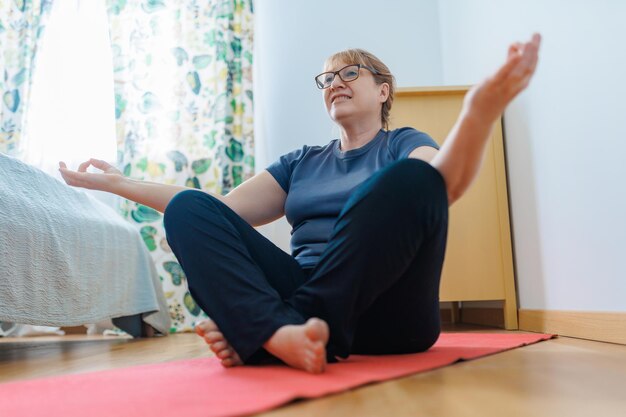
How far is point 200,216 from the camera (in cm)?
103

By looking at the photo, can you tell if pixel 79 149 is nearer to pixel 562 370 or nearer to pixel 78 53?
pixel 78 53

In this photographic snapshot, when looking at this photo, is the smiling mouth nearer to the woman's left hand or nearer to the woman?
the woman

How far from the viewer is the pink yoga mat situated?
706mm

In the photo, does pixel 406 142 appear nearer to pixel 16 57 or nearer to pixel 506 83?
pixel 506 83

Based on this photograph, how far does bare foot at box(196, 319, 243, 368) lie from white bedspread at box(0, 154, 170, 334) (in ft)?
2.34

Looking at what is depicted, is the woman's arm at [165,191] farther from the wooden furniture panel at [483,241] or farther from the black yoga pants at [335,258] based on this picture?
the wooden furniture panel at [483,241]

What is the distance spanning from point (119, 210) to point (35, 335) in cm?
70

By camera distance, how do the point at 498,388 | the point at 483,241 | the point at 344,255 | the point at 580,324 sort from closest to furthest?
the point at 498,388 < the point at 344,255 < the point at 580,324 < the point at 483,241

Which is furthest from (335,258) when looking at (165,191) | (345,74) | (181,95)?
(181,95)

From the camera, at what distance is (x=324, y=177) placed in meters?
1.32

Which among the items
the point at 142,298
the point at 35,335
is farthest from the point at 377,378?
the point at 35,335

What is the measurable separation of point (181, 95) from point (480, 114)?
2374 mm


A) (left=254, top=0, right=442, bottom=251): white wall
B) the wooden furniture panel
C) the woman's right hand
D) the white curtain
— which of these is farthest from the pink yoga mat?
the white curtain

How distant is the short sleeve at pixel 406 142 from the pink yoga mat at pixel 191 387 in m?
0.40
